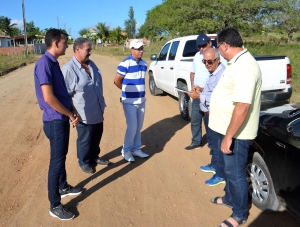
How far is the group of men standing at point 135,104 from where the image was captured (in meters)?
2.54

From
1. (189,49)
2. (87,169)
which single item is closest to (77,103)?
(87,169)

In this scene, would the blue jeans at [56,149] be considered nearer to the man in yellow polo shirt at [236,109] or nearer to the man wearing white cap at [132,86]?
→ the man wearing white cap at [132,86]

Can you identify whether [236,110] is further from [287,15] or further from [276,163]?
[287,15]

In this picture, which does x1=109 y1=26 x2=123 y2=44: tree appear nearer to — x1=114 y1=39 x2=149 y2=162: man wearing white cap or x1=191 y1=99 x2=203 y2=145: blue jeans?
x1=191 y1=99 x2=203 y2=145: blue jeans

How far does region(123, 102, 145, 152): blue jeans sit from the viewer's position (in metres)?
4.40

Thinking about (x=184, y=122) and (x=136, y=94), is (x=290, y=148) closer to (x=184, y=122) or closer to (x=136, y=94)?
(x=136, y=94)

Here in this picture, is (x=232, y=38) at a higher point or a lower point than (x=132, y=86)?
higher

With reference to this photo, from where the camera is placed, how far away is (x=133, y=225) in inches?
122

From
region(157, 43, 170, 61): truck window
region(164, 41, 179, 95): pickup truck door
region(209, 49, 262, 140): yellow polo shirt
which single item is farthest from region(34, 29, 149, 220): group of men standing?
region(157, 43, 170, 61): truck window

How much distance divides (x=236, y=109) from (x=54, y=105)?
67.8 inches

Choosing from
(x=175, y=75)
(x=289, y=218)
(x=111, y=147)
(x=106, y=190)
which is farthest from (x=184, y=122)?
(x=289, y=218)

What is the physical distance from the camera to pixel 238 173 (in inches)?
111

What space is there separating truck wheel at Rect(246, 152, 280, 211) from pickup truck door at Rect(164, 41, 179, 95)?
412 centimetres

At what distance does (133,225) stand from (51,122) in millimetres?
1415
